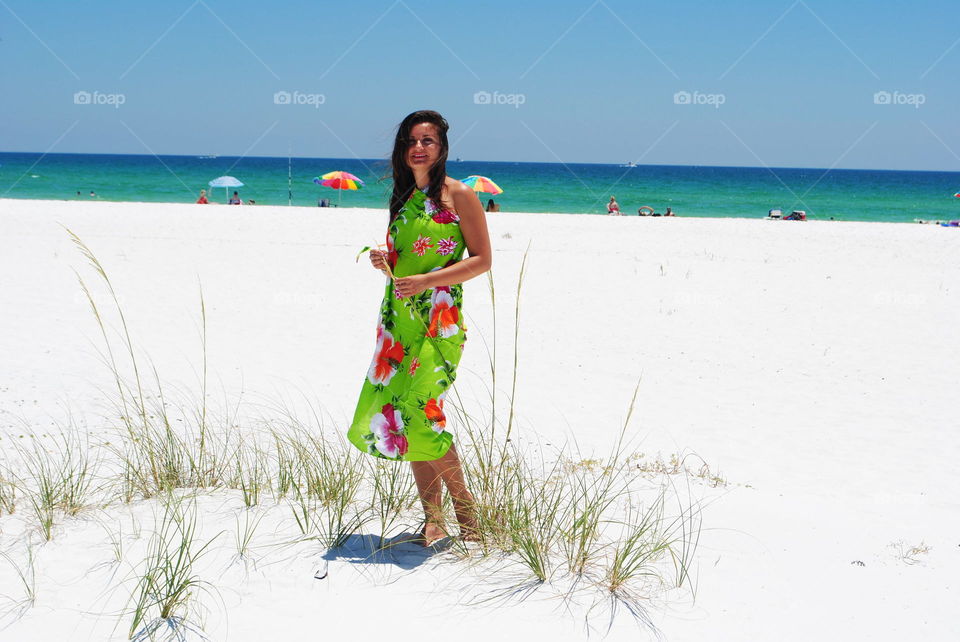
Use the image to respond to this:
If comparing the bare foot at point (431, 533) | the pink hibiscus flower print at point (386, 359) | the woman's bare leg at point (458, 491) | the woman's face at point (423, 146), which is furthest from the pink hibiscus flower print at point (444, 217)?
the bare foot at point (431, 533)

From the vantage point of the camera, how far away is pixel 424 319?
2627 millimetres

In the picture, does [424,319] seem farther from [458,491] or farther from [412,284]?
[458,491]

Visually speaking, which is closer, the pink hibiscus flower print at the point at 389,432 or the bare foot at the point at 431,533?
the pink hibiscus flower print at the point at 389,432

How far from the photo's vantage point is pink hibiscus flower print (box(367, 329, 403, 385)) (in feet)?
8.66

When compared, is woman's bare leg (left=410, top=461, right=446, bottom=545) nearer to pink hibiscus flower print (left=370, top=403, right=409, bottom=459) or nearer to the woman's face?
pink hibiscus flower print (left=370, top=403, right=409, bottom=459)

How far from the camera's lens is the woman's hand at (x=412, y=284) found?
8.19ft

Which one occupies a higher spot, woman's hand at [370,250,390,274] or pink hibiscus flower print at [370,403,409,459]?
woman's hand at [370,250,390,274]

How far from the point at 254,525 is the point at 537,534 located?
3.35 ft

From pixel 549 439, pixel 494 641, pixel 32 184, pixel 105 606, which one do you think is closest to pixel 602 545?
pixel 494 641

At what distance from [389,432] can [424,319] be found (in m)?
0.39

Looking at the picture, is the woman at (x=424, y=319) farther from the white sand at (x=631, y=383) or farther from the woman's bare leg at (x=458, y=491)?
the white sand at (x=631, y=383)

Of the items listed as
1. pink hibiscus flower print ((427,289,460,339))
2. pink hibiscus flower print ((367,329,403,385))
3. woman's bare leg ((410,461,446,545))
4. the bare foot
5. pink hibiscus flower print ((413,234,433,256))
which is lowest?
the bare foot

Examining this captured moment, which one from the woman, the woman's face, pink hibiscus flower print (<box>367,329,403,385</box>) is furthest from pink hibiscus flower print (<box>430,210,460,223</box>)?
pink hibiscus flower print (<box>367,329,403,385</box>)

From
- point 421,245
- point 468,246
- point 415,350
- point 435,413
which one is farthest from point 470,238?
point 435,413
